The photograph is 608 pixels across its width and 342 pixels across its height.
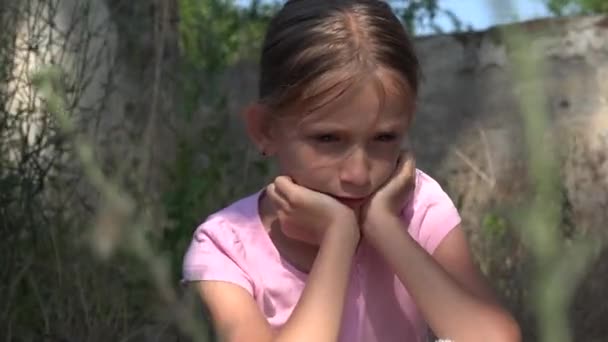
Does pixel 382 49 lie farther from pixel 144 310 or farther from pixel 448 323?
pixel 144 310

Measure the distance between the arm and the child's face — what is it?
0.25 feet

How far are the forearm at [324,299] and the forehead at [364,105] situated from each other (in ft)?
0.59

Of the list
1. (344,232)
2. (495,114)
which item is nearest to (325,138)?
(344,232)

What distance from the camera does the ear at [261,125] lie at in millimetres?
2176

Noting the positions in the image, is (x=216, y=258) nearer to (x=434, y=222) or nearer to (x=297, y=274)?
(x=297, y=274)

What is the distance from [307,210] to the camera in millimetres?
2059

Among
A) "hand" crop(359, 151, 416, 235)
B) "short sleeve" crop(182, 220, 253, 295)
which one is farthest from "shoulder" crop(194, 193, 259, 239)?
"hand" crop(359, 151, 416, 235)

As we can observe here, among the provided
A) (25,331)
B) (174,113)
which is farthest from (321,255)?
(174,113)

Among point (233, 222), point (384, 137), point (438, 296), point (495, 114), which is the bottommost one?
point (495, 114)

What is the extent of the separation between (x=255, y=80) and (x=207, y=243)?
12.2 feet

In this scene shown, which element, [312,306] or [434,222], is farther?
[434,222]

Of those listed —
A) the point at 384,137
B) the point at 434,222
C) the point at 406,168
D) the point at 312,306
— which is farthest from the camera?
the point at 434,222

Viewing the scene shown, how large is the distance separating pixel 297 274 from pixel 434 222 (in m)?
0.26

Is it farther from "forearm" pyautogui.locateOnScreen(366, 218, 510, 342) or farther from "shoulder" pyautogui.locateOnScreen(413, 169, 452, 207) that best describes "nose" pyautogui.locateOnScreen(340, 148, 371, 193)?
"shoulder" pyautogui.locateOnScreen(413, 169, 452, 207)
